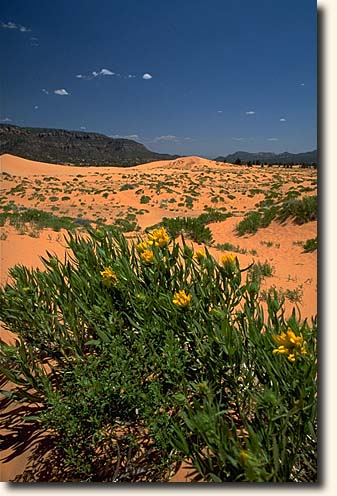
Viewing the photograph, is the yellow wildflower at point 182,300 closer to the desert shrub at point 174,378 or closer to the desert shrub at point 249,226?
the desert shrub at point 174,378

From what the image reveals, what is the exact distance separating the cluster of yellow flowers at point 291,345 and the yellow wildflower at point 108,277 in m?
0.73

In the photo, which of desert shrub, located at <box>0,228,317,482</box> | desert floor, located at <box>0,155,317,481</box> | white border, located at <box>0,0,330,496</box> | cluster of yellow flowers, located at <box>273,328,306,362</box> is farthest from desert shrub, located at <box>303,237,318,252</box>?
cluster of yellow flowers, located at <box>273,328,306,362</box>

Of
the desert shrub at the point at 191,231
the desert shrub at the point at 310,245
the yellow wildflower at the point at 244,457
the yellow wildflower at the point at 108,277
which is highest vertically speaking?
the yellow wildflower at the point at 108,277

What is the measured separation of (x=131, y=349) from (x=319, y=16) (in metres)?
1.73

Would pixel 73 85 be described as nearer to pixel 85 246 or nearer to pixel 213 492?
Answer: pixel 85 246

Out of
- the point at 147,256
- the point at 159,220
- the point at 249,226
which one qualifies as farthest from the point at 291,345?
the point at 159,220

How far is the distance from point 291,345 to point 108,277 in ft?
2.58

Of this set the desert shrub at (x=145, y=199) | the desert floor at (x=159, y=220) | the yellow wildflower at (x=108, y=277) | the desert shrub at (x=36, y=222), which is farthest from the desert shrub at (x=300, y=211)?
the desert shrub at (x=145, y=199)

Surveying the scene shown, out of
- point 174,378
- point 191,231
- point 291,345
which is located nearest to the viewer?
point 291,345

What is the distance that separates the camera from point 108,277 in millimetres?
1579

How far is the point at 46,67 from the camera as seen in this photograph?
2.56 meters

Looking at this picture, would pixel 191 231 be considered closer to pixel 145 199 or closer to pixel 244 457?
pixel 244 457

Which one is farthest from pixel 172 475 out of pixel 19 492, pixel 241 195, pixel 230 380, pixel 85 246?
pixel 241 195

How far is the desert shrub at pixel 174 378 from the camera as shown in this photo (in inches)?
46.6
